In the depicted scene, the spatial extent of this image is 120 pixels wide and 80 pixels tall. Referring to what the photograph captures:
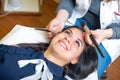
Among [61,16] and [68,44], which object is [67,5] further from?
[68,44]

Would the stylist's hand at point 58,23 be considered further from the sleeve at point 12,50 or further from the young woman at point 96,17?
the sleeve at point 12,50

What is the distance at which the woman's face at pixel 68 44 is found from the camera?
1150 mm

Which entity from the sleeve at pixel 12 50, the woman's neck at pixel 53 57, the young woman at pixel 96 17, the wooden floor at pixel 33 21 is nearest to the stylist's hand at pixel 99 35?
the young woman at pixel 96 17

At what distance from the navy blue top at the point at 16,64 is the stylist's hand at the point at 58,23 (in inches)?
5.7

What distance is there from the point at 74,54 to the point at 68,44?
6 cm

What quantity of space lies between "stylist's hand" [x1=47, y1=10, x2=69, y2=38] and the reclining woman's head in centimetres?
7

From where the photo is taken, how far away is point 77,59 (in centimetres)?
121

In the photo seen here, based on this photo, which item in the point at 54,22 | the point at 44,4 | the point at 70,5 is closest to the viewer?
the point at 54,22

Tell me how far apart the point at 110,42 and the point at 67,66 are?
292 millimetres

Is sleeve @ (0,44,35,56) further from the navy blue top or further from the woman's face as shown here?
the woman's face

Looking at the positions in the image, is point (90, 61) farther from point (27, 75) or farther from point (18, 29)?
point (18, 29)

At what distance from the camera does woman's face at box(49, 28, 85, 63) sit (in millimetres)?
1150

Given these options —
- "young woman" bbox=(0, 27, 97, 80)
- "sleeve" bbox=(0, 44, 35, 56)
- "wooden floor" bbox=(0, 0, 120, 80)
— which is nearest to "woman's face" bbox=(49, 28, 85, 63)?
"young woman" bbox=(0, 27, 97, 80)

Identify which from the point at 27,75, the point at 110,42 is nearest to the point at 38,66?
the point at 27,75
